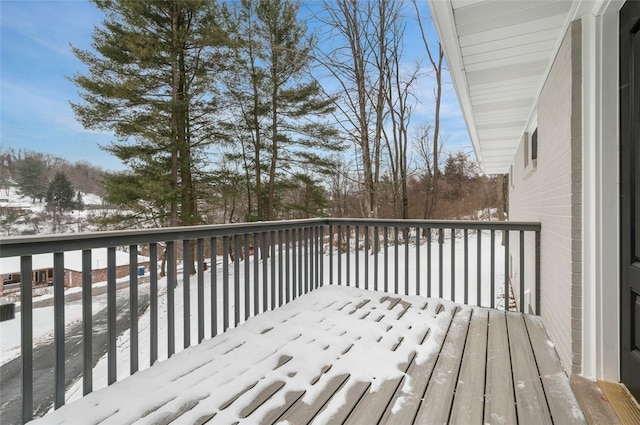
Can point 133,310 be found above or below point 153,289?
below

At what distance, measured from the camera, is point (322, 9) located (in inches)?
417

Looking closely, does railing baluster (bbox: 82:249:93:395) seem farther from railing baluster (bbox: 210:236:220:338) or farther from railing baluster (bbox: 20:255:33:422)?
railing baluster (bbox: 210:236:220:338)

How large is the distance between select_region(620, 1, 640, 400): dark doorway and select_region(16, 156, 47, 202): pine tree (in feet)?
39.4

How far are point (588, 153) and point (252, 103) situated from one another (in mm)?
11624

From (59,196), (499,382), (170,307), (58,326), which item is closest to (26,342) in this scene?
(58,326)

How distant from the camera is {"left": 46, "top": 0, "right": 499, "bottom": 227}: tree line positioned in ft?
33.3

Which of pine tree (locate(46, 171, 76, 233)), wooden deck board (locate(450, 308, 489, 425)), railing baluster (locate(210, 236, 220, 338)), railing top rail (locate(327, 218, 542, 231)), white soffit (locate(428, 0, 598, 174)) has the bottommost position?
wooden deck board (locate(450, 308, 489, 425))

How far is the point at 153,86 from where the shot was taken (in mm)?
10492

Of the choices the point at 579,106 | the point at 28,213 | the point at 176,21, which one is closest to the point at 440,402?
the point at 579,106

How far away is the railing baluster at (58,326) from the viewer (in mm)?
1679

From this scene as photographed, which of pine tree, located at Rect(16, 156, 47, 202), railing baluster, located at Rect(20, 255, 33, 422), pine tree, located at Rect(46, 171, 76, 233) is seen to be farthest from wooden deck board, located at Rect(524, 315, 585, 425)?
pine tree, located at Rect(16, 156, 47, 202)

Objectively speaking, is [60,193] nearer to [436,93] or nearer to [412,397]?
[412,397]

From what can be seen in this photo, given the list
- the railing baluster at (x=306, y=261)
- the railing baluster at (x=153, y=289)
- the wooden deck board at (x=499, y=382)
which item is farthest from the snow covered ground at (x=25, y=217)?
the wooden deck board at (x=499, y=382)

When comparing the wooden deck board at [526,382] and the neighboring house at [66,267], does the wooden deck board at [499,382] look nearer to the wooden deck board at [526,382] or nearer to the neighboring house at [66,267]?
the wooden deck board at [526,382]
